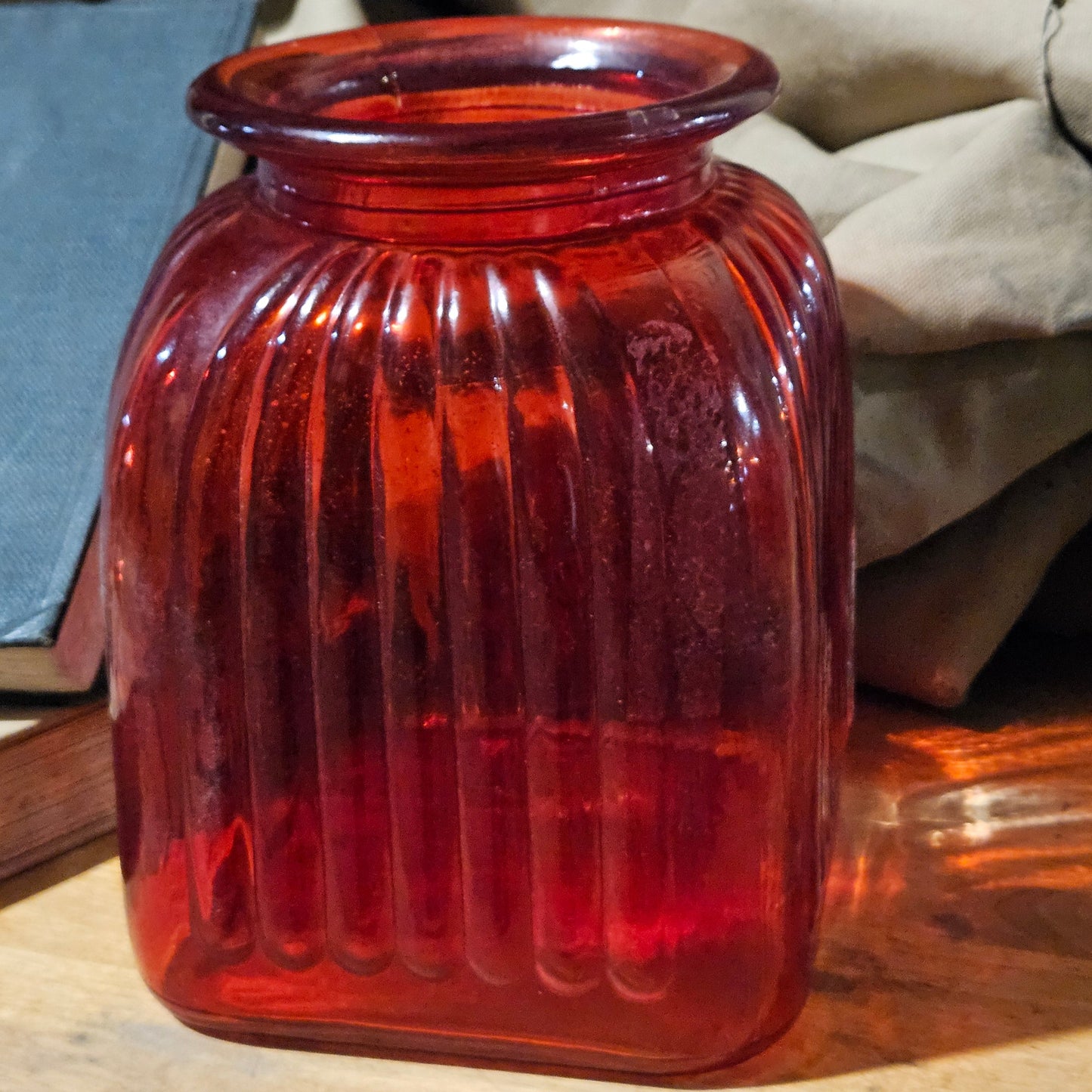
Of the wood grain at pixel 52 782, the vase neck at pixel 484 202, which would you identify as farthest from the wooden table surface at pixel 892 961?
the vase neck at pixel 484 202

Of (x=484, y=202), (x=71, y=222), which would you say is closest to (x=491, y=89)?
(x=484, y=202)

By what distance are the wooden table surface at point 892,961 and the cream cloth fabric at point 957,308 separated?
0.16 feet

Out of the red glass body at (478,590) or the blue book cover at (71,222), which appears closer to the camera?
the red glass body at (478,590)

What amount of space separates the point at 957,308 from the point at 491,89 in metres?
0.20

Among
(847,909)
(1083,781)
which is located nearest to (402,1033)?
(847,909)

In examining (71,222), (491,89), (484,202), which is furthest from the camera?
(71,222)

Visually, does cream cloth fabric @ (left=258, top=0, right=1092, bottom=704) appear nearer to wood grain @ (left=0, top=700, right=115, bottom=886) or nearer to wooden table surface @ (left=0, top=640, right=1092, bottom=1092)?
wooden table surface @ (left=0, top=640, right=1092, bottom=1092)

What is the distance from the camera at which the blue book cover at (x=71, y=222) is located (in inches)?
18.9

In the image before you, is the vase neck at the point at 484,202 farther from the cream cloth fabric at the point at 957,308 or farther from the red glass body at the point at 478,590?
the cream cloth fabric at the point at 957,308

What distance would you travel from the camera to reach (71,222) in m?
0.61

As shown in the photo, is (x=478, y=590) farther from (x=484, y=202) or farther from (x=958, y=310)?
(x=958, y=310)

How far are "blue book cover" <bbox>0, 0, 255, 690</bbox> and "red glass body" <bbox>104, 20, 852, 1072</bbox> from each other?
11cm

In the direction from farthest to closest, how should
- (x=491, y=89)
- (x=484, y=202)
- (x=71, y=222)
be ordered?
(x=71, y=222) < (x=491, y=89) < (x=484, y=202)

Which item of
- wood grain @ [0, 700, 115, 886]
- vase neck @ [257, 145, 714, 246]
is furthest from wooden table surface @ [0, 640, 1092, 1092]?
vase neck @ [257, 145, 714, 246]
